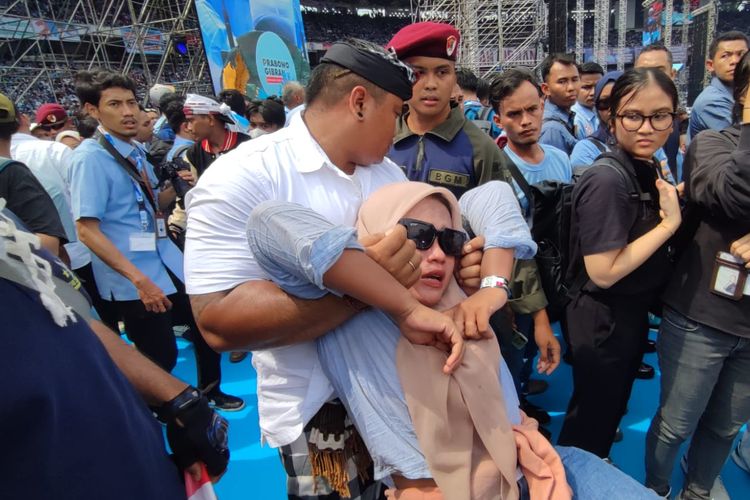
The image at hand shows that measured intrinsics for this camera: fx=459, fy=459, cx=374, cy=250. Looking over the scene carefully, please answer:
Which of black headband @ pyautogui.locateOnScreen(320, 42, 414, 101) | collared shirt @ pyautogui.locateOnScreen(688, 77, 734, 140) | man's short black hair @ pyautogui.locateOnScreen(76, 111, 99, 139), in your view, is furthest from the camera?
man's short black hair @ pyautogui.locateOnScreen(76, 111, 99, 139)

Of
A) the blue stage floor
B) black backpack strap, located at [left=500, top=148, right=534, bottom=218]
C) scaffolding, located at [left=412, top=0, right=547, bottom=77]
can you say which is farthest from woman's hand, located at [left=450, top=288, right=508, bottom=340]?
scaffolding, located at [left=412, top=0, right=547, bottom=77]

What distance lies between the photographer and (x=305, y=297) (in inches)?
38.1

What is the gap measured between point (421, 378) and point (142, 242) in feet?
6.99

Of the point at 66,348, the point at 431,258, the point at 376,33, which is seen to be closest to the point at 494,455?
the point at 431,258

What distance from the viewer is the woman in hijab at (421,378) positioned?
903 millimetres

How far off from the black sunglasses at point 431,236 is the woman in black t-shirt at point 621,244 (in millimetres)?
776

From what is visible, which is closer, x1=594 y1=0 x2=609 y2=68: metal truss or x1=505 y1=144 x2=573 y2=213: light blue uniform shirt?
x1=505 y1=144 x2=573 y2=213: light blue uniform shirt

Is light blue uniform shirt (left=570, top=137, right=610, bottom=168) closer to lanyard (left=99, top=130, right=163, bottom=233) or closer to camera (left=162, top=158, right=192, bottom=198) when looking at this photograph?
lanyard (left=99, top=130, right=163, bottom=233)

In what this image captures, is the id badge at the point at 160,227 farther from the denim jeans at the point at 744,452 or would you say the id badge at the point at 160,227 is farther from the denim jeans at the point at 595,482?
the denim jeans at the point at 744,452

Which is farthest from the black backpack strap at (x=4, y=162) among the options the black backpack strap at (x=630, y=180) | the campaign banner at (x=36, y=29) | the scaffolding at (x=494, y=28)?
the scaffolding at (x=494, y=28)

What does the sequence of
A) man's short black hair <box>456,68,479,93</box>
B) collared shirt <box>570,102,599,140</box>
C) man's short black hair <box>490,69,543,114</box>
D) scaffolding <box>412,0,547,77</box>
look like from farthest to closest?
1. scaffolding <box>412,0,547,77</box>
2. man's short black hair <box>456,68,479,93</box>
3. collared shirt <box>570,102,599,140</box>
4. man's short black hair <box>490,69,543,114</box>

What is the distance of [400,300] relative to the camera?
0.94 m

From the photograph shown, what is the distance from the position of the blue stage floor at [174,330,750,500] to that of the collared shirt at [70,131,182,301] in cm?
102

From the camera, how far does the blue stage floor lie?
2355 millimetres
